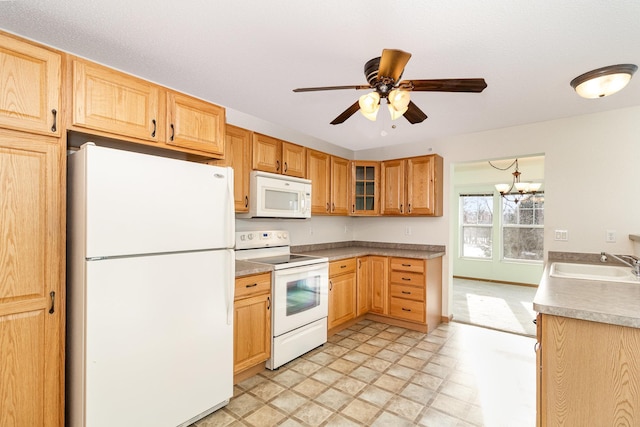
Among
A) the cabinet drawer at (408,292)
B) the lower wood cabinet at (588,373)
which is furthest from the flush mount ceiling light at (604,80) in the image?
the cabinet drawer at (408,292)

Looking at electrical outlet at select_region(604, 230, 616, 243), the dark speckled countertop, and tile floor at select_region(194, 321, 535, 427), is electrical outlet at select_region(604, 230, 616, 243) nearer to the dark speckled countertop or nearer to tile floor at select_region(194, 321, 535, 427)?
tile floor at select_region(194, 321, 535, 427)

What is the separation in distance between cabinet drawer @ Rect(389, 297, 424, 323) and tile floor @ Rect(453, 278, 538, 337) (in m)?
0.81

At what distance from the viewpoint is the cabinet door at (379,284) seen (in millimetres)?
3828

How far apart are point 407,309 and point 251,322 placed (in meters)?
2.05

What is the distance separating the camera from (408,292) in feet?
12.0

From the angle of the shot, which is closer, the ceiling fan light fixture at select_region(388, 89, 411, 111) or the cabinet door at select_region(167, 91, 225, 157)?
the ceiling fan light fixture at select_region(388, 89, 411, 111)

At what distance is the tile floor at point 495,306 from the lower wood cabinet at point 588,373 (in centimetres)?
257

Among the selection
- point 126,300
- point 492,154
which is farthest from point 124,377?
point 492,154

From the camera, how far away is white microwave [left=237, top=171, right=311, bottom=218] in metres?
2.88

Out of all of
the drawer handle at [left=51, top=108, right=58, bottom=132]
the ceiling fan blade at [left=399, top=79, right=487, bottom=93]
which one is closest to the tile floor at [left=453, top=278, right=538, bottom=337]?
the ceiling fan blade at [left=399, top=79, right=487, bottom=93]

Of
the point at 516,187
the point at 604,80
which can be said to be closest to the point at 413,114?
the point at 604,80

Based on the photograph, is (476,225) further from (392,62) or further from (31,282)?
(31,282)

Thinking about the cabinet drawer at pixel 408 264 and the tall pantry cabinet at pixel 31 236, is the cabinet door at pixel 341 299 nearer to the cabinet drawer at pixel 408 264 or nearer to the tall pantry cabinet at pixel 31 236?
the cabinet drawer at pixel 408 264

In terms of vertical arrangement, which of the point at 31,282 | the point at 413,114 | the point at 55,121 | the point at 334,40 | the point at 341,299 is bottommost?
the point at 341,299
